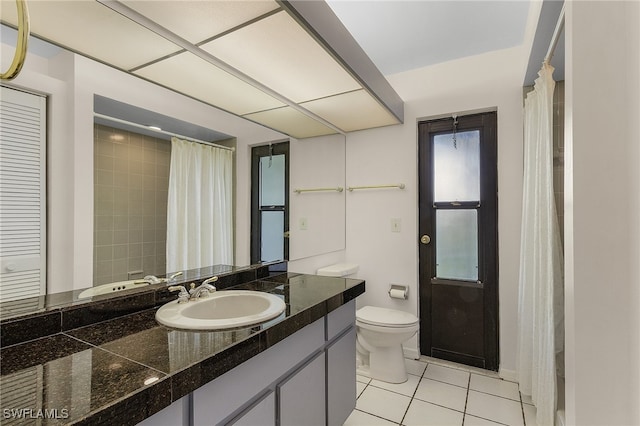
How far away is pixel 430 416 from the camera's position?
194cm

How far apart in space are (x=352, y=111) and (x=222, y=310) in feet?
5.71

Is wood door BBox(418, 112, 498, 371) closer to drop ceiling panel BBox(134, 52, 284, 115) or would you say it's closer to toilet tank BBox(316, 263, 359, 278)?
toilet tank BBox(316, 263, 359, 278)

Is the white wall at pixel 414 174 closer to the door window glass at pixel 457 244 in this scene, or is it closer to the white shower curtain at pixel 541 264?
the door window glass at pixel 457 244

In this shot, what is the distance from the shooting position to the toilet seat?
87.8 inches

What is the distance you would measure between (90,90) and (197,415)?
1.25m

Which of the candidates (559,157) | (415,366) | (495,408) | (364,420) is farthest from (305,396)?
(559,157)

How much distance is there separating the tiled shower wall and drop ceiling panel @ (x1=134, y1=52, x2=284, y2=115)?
1.10 feet

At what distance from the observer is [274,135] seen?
86.4 inches

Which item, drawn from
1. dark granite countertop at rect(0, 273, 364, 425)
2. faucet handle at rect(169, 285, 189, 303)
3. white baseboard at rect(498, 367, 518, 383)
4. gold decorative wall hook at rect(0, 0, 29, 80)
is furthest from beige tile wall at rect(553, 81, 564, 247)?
gold decorative wall hook at rect(0, 0, 29, 80)

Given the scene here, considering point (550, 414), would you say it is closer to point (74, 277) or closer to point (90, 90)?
point (74, 277)

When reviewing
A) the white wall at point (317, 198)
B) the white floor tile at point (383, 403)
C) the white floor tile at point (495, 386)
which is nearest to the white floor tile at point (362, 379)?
the white floor tile at point (383, 403)

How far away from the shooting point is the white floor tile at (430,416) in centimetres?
187

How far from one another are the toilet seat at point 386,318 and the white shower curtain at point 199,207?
1.16 m

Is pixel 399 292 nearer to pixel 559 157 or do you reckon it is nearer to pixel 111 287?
pixel 559 157
